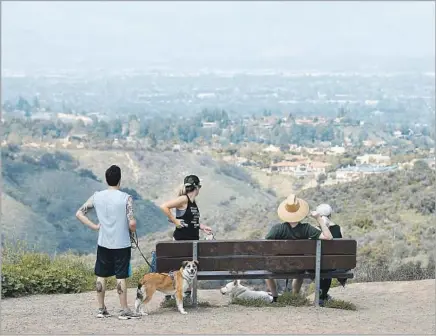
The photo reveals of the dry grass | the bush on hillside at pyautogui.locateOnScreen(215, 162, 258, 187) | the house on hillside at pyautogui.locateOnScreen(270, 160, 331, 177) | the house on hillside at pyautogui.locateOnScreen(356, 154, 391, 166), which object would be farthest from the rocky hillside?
the dry grass

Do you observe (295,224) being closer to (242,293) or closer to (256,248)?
(256,248)

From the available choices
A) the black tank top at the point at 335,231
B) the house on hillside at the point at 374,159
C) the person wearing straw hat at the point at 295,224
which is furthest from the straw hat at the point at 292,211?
the house on hillside at the point at 374,159

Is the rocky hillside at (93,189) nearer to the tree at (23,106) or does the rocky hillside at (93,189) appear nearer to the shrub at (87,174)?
the shrub at (87,174)

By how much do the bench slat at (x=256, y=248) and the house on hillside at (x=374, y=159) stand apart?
1269 inches

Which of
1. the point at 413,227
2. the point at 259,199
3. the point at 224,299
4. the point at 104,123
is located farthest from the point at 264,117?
the point at 224,299

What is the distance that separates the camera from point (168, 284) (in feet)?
26.1

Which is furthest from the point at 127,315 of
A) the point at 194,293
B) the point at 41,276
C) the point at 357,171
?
the point at 357,171

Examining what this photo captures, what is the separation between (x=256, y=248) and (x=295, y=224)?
455 mm

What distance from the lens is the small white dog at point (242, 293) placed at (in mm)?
8570

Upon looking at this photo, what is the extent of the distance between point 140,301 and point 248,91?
5875 centimetres

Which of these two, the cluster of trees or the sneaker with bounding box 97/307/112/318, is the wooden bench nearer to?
the sneaker with bounding box 97/307/112/318

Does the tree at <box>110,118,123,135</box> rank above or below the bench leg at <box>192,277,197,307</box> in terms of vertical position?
above

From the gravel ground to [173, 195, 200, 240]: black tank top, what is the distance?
2.10ft

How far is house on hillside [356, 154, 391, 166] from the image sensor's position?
40781 millimetres
